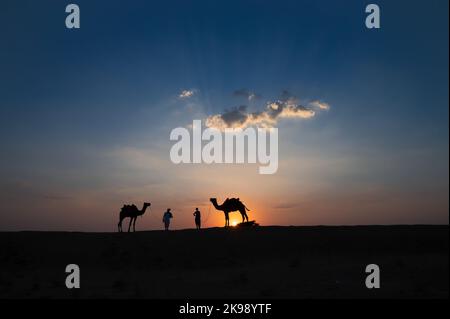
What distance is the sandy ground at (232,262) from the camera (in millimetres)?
16297

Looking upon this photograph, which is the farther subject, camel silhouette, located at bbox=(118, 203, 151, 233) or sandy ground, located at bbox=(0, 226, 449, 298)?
camel silhouette, located at bbox=(118, 203, 151, 233)

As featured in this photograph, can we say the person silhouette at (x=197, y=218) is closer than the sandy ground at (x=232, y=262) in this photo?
No

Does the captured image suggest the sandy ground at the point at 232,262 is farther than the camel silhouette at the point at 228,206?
No

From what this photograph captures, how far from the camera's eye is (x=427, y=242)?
27672 mm

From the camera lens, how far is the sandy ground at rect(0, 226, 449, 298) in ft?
53.5

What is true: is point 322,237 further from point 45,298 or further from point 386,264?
point 45,298

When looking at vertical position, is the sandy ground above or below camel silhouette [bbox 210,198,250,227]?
below

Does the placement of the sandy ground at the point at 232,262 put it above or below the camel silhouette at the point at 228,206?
below

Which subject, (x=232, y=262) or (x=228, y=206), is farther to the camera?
(x=228, y=206)

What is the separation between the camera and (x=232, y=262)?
2395 centimetres

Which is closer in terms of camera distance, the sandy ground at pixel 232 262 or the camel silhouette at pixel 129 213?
the sandy ground at pixel 232 262

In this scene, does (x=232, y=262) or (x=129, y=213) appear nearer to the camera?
(x=232, y=262)
